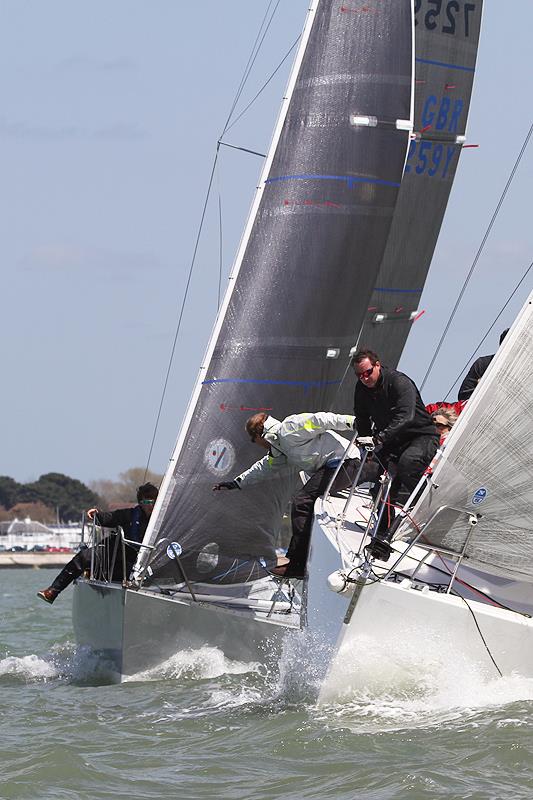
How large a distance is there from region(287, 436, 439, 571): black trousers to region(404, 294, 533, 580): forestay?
3.28ft

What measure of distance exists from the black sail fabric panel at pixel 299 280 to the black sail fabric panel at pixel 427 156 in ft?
6.93

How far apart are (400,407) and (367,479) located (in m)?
0.64

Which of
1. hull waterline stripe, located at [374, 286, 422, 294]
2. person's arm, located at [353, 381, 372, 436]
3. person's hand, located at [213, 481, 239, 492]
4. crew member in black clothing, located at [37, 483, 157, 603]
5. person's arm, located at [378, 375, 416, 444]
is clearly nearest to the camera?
person's arm, located at [378, 375, 416, 444]

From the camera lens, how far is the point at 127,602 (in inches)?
386

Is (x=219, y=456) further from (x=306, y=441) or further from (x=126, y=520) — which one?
(x=306, y=441)

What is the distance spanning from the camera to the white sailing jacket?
9.42 m

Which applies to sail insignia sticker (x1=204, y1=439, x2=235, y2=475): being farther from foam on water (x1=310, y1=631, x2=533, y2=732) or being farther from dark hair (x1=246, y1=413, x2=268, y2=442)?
foam on water (x1=310, y1=631, x2=533, y2=732)

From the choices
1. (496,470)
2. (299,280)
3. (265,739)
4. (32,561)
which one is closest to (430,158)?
(299,280)

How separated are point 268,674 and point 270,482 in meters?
1.67

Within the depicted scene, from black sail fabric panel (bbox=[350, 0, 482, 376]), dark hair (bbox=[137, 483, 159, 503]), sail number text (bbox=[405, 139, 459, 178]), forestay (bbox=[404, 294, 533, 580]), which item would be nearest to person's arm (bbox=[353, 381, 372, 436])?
forestay (bbox=[404, 294, 533, 580])

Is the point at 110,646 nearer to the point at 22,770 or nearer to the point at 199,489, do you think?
the point at 199,489

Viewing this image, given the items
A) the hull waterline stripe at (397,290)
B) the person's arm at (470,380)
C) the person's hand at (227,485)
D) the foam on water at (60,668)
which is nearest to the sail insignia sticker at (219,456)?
Answer: the person's hand at (227,485)

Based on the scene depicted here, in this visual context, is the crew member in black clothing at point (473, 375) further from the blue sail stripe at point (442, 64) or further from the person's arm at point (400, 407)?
the blue sail stripe at point (442, 64)

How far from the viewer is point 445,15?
13961 millimetres
